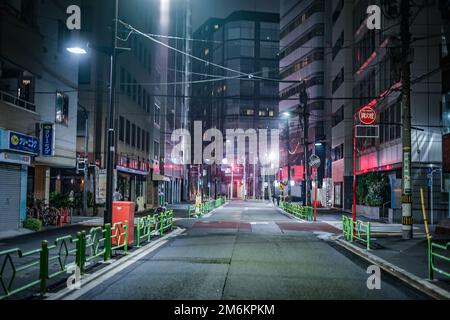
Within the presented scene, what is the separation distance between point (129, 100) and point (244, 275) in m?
35.4

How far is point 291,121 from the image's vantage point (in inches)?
3548

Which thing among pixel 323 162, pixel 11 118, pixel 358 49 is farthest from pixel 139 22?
pixel 323 162

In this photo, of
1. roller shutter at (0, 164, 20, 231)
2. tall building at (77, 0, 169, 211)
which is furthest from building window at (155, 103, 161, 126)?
roller shutter at (0, 164, 20, 231)

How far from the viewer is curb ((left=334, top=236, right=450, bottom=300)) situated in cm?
973

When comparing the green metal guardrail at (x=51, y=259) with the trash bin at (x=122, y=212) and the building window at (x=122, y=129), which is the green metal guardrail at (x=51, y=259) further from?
the building window at (x=122, y=129)

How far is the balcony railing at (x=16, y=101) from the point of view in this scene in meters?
22.9

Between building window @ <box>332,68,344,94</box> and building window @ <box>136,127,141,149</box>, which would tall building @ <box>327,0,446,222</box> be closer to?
building window @ <box>332,68,344,94</box>

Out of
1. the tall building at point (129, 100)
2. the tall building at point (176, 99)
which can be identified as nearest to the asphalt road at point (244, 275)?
the tall building at point (129, 100)

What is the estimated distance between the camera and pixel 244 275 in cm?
1166

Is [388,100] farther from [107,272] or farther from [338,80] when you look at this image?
[107,272]

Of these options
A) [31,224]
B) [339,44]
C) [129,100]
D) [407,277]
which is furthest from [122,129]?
[407,277]

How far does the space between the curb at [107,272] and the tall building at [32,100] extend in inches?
318

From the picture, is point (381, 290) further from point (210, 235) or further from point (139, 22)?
point (139, 22)
